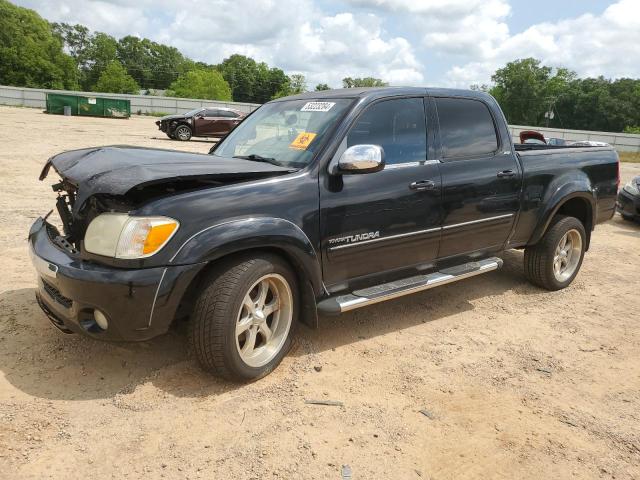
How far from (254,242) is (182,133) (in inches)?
801

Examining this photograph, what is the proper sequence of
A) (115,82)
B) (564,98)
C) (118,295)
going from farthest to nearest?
(564,98)
(115,82)
(118,295)

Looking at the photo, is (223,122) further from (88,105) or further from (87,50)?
(87,50)

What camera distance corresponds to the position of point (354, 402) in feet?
10.1

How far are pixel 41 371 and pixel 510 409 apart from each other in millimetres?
2871

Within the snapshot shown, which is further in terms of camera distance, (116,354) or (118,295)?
(116,354)

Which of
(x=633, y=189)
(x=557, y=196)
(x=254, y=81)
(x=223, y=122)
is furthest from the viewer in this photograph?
(x=254, y=81)

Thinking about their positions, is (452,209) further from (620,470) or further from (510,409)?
(620,470)

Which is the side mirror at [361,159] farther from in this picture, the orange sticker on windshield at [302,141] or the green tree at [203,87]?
the green tree at [203,87]

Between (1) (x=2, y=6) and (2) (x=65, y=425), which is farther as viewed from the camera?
(1) (x=2, y=6)

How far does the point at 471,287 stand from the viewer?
528cm

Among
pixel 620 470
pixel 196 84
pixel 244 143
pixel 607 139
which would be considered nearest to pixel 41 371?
pixel 244 143

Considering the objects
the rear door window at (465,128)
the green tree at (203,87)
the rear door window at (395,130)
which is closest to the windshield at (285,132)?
the rear door window at (395,130)

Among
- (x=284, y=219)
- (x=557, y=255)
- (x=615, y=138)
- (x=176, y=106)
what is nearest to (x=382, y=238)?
(x=284, y=219)

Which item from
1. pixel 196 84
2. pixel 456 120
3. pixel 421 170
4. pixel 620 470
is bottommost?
pixel 620 470
